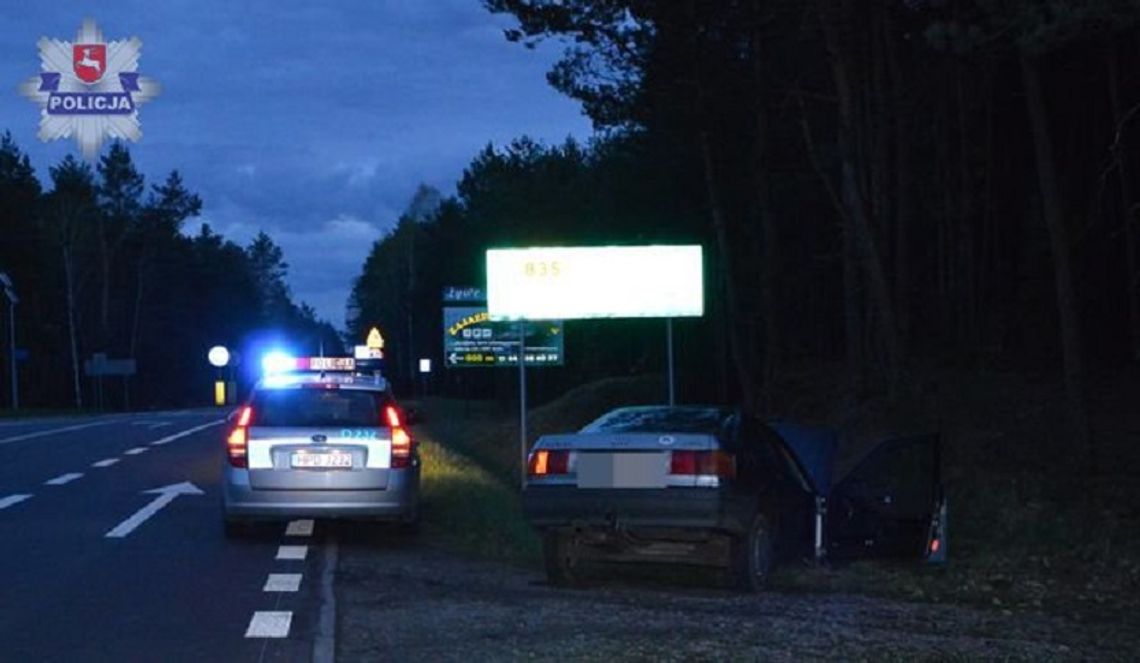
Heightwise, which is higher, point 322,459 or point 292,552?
point 322,459

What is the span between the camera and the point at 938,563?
13242mm

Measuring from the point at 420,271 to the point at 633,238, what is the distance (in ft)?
172

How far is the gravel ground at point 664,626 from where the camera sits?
29.8 feet

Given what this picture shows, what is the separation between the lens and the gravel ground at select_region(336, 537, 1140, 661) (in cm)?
909

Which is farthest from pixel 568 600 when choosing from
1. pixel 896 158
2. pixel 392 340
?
pixel 392 340

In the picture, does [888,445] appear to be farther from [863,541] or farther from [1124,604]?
[1124,604]

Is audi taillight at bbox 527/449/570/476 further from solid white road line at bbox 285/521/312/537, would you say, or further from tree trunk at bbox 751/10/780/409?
tree trunk at bbox 751/10/780/409

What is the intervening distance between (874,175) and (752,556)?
1490 centimetres

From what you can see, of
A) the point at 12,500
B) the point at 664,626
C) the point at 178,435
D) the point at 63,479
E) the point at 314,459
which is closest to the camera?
the point at 664,626

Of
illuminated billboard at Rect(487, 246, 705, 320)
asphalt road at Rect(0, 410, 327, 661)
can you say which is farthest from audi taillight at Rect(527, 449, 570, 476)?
illuminated billboard at Rect(487, 246, 705, 320)

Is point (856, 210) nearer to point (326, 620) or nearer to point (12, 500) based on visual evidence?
point (12, 500)

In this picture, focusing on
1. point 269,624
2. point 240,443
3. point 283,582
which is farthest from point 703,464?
point 240,443

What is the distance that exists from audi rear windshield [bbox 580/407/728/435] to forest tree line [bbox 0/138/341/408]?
74.8 meters

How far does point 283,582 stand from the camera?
12414 mm
